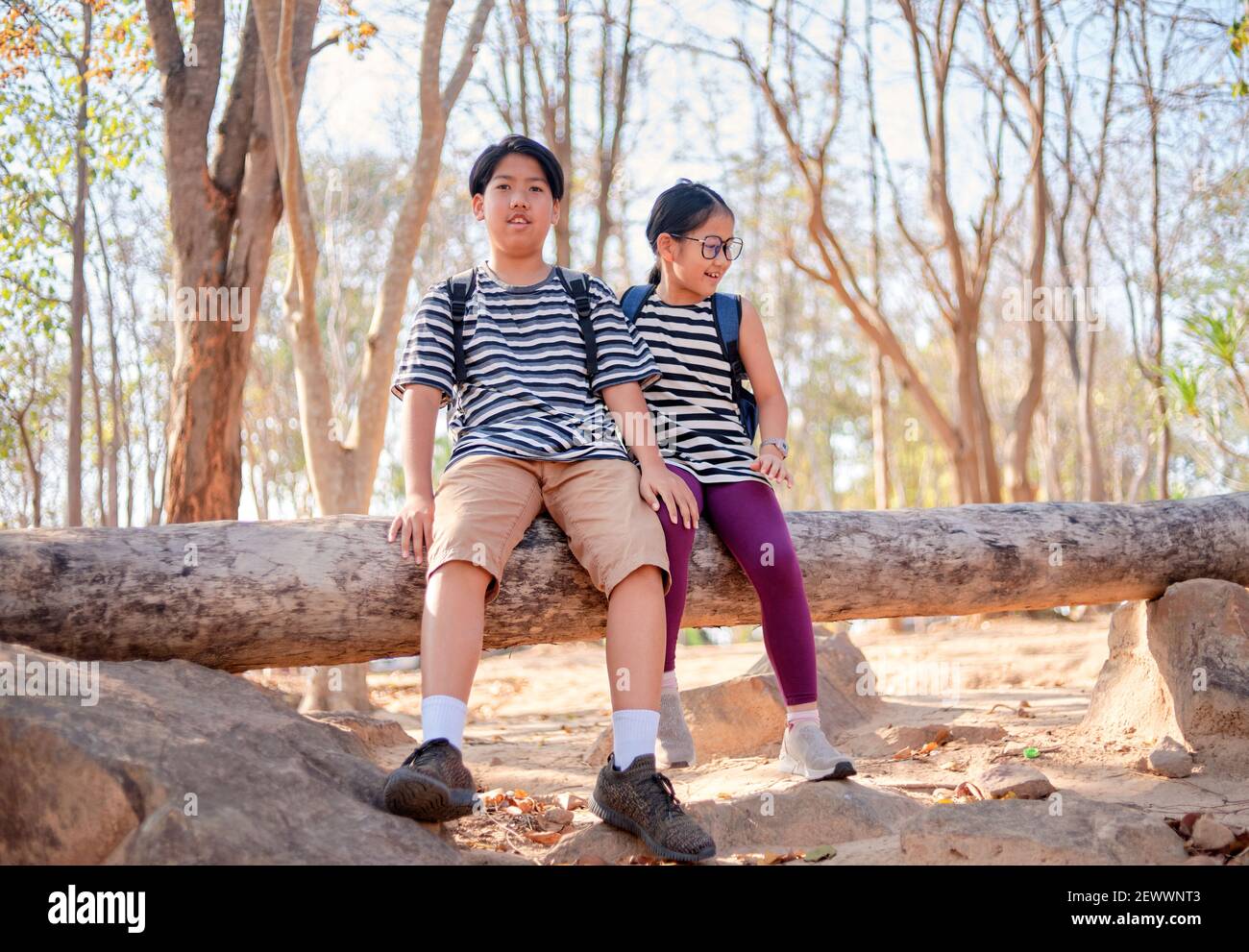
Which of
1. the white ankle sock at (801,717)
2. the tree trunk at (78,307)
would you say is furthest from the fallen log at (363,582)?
the tree trunk at (78,307)

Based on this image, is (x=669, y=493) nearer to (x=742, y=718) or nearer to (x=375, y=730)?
(x=742, y=718)

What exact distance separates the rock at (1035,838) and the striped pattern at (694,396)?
1216 mm

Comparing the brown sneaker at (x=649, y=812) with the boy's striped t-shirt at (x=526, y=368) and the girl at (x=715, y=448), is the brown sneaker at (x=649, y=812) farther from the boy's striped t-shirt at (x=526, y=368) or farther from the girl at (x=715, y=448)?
the boy's striped t-shirt at (x=526, y=368)

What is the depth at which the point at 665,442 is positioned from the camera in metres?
3.52

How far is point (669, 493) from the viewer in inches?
123

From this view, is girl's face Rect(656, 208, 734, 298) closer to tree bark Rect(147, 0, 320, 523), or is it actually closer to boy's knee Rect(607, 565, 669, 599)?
boy's knee Rect(607, 565, 669, 599)

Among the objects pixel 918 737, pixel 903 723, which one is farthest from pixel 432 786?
pixel 903 723

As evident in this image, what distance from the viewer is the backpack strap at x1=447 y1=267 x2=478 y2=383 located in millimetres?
3295

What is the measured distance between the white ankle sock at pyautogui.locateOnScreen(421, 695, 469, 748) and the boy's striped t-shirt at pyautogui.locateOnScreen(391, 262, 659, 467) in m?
0.74

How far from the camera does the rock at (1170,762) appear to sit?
3626 millimetres
